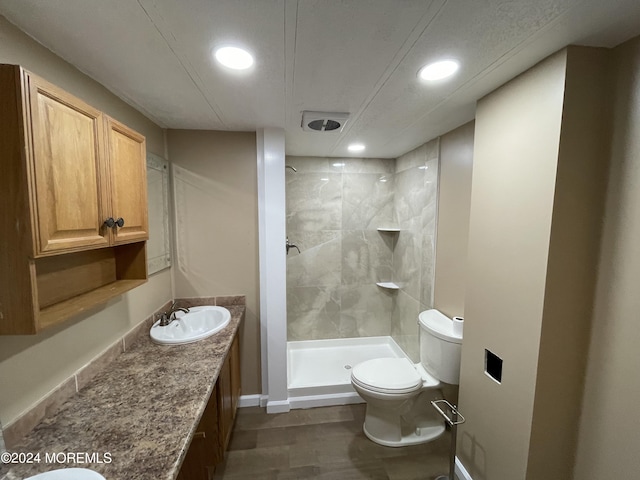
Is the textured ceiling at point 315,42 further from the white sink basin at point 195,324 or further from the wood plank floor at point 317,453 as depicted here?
the wood plank floor at point 317,453

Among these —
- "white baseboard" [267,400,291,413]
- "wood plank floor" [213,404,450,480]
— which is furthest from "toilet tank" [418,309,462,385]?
"white baseboard" [267,400,291,413]

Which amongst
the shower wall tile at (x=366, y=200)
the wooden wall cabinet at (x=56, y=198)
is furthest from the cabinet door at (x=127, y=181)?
the shower wall tile at (x=366, y=200)

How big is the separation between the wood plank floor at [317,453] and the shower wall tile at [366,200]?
1.96 m

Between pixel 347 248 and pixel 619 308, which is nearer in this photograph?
pixel 619 308

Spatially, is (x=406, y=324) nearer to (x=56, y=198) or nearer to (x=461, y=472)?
(x=461, y=472)

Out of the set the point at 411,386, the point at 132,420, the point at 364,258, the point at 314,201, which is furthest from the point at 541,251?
the point at 314,201

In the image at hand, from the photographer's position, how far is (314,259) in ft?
10.1

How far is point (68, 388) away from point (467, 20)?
217cm

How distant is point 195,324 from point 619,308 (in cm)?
240

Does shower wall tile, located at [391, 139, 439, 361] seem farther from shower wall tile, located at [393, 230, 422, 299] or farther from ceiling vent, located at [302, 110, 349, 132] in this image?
ceiling vent, located at [302, 110, 349, 132]

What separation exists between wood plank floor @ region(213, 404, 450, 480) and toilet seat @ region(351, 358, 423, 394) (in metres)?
0.48

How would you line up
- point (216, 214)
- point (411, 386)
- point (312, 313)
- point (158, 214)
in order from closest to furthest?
point (411, 386) < point (158, 214) < point (216, 214) < point (312, 313)

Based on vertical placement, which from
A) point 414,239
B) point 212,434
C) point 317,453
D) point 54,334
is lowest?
point 317,453

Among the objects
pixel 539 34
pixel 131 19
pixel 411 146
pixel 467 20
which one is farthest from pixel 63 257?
pixel 411 146
